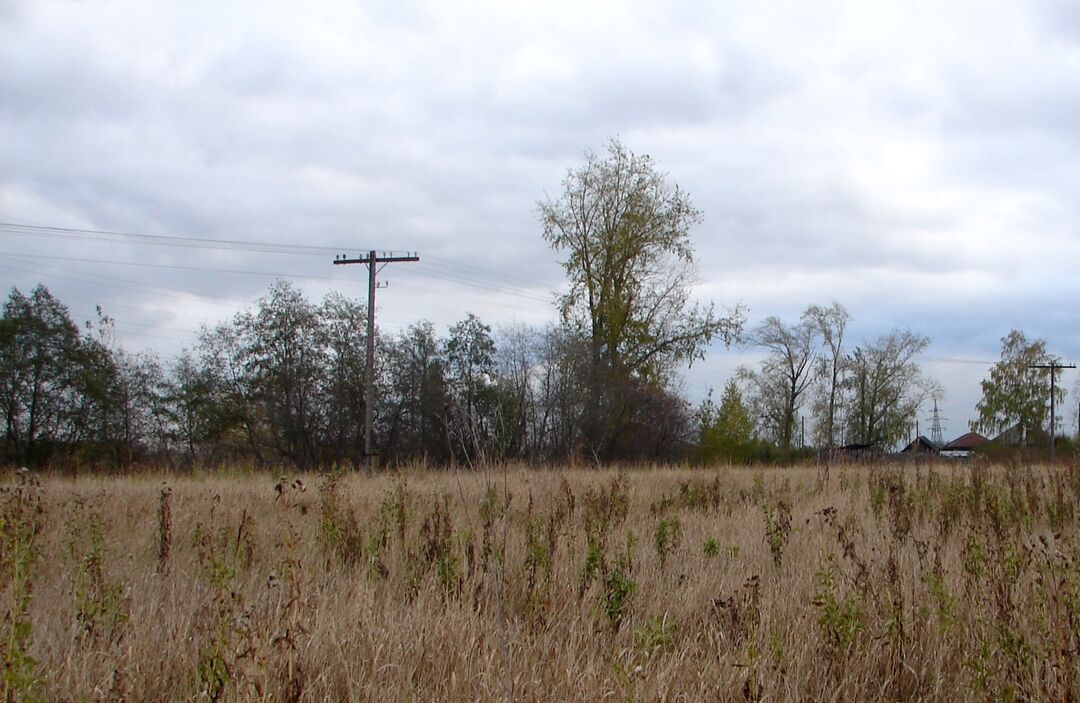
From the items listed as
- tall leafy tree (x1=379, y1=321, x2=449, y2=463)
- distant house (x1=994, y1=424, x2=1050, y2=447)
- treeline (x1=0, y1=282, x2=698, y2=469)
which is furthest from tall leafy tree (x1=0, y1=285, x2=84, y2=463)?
distant house (x1=994, y1=424, x2=1050, y2=447)

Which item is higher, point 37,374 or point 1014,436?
point 37,374

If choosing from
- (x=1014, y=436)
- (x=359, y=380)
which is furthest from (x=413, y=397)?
(x=1014, y=436)

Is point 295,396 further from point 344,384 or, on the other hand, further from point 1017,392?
point 1017,392

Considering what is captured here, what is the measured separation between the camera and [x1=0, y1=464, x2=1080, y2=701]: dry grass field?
3.61 meters

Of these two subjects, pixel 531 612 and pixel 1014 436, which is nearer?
pixel 531 612

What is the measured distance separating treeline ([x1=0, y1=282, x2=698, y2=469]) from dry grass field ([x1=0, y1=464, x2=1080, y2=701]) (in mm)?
25622

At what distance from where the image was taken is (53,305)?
35.7 metres

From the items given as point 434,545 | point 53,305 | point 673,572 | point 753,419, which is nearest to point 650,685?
point 673,572

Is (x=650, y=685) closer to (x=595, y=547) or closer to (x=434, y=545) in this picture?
(x=595, y=547)

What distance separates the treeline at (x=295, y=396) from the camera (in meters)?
34.3

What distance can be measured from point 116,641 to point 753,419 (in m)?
57.6

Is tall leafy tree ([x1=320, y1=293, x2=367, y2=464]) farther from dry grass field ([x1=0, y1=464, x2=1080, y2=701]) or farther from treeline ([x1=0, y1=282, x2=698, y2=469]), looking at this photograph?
dry grass field ([x1=0, y1=464, x2=1080, y2=701])

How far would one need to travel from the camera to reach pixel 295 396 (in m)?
36.6

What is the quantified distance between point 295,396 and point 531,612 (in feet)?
110
